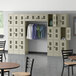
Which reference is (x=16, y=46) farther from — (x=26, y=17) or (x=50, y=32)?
(x=50, y=32)

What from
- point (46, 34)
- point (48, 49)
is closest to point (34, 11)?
point (46, 34)

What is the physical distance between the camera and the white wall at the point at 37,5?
11988mm

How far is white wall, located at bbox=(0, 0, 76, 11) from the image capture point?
11988 millimetres

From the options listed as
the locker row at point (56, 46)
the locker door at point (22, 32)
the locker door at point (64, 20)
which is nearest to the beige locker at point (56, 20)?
the locker door at point (64, 20)

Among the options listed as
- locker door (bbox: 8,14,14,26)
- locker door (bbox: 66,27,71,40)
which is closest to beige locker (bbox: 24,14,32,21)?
locker door (bbox: 8,14,14,26)

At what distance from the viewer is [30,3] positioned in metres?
12.6

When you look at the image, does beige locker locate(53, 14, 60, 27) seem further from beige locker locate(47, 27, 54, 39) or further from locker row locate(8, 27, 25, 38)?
locker row locate(8, 27, 25, 38)

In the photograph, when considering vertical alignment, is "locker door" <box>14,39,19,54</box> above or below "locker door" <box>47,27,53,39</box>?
below

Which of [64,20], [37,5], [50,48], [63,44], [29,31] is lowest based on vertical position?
[50,48]

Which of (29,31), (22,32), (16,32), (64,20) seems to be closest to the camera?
(64,20)

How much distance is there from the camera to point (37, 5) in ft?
41.0

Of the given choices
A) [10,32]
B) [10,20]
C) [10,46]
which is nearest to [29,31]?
[10,32]

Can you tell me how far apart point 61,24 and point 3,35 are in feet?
10.7

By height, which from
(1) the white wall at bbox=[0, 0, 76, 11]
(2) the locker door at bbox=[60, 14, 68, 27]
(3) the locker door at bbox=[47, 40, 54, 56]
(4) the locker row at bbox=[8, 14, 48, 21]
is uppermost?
(1) the white wall at bbox=[0, 0, 76, 11]
